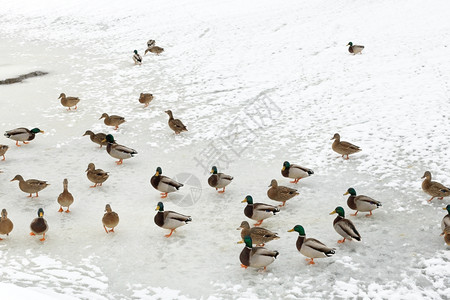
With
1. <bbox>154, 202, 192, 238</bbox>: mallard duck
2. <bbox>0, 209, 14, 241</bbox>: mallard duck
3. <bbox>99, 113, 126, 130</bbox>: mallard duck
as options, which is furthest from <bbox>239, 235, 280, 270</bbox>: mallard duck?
<bbox>99, 113, 126, 130</bbox>: mallard duck

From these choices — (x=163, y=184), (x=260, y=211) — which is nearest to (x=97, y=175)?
(x=163, y=184)

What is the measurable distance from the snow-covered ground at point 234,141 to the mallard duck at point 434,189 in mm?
213

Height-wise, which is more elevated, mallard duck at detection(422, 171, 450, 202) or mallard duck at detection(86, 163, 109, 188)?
mallard duck at detection(86, 163, 109, 188)

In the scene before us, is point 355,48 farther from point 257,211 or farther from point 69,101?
point 257,211

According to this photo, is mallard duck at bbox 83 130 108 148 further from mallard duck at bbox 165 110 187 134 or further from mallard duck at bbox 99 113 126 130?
mallard duck at bbox 165 110 187 134

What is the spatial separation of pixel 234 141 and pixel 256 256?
6.14 metres

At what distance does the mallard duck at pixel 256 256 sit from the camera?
299 inches

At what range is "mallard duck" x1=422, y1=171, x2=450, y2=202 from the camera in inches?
361

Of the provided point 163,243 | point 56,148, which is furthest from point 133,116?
point 163,243

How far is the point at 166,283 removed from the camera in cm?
760

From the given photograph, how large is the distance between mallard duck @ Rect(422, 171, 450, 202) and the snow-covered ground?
0.21 m

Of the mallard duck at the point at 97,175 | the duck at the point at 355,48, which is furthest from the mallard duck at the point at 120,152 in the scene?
the duck at the point at 355,48

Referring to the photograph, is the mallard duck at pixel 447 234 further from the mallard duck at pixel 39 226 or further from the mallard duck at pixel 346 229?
the mallard duck at pixel 39 226

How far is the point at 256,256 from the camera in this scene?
760cm
